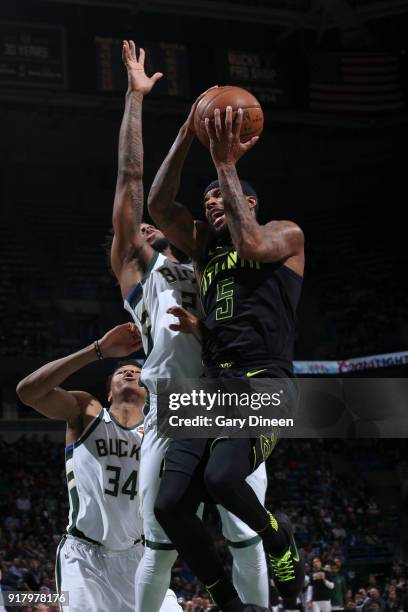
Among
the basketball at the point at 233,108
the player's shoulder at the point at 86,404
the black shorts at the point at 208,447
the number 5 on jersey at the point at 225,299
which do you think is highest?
the basketball at the point at 233,108

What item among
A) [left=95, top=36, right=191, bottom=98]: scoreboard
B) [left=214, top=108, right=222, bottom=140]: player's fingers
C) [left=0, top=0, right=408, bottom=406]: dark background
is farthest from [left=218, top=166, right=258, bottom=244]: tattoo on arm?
[left=0, top=0, right=408, bottom=406]: dark background

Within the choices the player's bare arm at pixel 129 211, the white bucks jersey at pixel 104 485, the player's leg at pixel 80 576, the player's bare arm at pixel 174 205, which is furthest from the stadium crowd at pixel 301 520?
the player's bare arm at pixel 174 205

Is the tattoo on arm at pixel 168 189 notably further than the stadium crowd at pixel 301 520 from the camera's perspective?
No

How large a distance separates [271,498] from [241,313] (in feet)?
54.1

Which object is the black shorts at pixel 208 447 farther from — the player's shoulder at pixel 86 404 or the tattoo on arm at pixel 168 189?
the player's shoulder at pixel 86 404

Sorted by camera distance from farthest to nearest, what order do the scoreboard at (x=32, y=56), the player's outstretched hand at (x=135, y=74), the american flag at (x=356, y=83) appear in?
the american flag at (x=356, y=83), the scoreboard at (x=32, y=56), the player's outstretched hand at (x=135, y=74)

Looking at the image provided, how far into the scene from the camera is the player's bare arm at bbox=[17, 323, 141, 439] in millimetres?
5211

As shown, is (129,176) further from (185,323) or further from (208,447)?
(208,447)

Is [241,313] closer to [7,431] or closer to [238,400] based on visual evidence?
[238,400]

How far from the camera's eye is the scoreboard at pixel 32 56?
19469 mm

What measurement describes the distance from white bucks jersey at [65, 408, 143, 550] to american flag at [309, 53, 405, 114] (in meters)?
17.6

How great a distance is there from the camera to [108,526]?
5379mm

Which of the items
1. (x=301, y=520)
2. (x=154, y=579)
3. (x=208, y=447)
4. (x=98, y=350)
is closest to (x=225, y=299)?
(x=208, y=447)

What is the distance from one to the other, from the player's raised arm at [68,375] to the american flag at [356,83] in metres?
17.6
